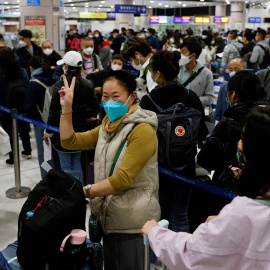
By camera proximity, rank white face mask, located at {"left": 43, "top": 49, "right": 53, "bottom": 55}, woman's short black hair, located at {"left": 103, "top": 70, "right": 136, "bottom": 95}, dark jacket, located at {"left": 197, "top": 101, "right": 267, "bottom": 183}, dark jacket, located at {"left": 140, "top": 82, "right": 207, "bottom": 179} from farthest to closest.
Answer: white face mask, located at {"left": 43, "top": 49, "right": 53, "bottom": 55}
dark jacket, located at {"left": 140, "top": 82, "right": 207, "bottom": 179}
dark jacket, located at {"left": 197, "top": 101, "right": 267, "bottom": 183}
woman's short black hair, located at {"left": 103, "top": 70, "right": 136, "bottom": 95}

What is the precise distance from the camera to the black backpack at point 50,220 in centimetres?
207

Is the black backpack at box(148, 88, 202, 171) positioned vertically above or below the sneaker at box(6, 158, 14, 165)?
above

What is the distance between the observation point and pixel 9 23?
17.6 m

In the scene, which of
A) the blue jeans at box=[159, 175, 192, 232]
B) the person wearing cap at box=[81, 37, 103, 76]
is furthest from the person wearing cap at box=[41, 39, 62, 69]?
the blue jeans at box=[159, 175, 192, 232]

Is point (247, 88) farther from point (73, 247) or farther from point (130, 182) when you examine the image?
point (73, 247)

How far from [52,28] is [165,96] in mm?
9466

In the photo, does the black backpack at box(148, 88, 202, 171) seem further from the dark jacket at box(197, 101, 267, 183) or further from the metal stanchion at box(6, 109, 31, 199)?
the metal stanchion at box(6, 109, 31, 199)

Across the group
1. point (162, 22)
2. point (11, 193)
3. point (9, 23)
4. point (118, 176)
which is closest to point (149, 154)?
point (118, 176)

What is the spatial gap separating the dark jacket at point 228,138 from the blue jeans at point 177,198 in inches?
15.2

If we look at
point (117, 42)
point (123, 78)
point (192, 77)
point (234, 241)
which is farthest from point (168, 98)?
point (117, 42)

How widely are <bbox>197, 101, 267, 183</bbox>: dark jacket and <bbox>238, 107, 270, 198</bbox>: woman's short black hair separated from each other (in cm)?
133

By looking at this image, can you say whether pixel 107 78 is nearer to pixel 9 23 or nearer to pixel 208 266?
pixel 208 266

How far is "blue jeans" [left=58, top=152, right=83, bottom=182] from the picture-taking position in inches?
166

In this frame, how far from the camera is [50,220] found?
6.79 ft
